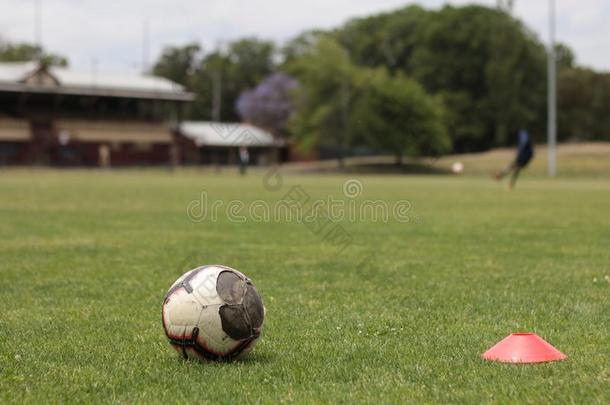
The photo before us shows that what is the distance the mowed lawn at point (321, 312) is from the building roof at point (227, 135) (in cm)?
7103

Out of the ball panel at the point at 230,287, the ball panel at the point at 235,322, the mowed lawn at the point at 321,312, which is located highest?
the ball panel at the point at 230,287

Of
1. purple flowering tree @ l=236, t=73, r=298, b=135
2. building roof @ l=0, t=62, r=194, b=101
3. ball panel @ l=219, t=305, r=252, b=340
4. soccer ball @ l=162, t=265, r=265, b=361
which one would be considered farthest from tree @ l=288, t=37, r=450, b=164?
ball panel @ l=219, t=305, r=252, b=340

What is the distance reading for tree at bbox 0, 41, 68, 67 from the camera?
106 metres

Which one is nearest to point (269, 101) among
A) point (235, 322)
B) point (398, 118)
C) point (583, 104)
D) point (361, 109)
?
point (361, 109)

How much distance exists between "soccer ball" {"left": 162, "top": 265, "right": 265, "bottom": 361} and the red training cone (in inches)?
66.7

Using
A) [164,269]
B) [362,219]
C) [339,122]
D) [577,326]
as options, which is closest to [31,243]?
[164,269]

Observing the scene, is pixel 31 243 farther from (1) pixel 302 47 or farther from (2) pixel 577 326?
(1) pixel 302 47

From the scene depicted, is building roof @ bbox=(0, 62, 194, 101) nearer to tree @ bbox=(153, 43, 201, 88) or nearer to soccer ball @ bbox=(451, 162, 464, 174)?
tree @ bbox=(153, 43, 201, 88)

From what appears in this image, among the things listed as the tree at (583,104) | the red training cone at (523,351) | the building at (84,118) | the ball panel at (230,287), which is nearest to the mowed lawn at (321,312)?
the red training cone at (523,351)

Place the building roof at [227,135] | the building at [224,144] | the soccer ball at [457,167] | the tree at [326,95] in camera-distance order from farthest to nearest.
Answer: the building roof at [227,135] → the building at [224,144] → the tree at [326,95] → the soccer ball at [457,167]

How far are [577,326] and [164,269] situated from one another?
18.7 feet

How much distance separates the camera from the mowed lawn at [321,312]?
16.9ft

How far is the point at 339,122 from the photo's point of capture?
266 ft

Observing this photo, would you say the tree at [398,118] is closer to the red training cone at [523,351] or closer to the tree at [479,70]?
the tree at [479,70]
